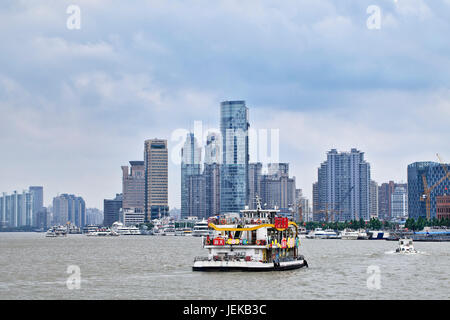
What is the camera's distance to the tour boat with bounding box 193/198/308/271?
7125cm

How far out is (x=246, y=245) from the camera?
7169 centimetres

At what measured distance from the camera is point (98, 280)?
70.2 m

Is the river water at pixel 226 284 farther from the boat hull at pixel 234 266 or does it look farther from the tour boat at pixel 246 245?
the tour boat at pixel 246 245

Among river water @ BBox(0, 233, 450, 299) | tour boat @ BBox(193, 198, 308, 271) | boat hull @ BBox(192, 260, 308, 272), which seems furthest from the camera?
tour boat @ BBox(193, 198, 308, 271)

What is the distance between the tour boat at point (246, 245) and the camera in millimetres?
71250

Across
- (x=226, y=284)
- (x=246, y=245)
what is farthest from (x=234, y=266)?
(x=226, y=284)

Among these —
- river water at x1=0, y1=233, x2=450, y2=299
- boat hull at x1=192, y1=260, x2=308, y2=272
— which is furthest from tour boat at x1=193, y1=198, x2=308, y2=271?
river water at x1=0, y1=233, x2=450, y2=299

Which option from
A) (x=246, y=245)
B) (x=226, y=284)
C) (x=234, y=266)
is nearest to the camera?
(x=226, y=284)

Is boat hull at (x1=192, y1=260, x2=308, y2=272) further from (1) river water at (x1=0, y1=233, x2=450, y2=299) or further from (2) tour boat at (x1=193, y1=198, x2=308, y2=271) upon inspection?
(1) river water at (x1=0, y1=233, x2=450, y2=299)

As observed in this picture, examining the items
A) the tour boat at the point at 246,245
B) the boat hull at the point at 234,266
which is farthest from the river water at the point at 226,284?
the tour boat at the point at 246,245

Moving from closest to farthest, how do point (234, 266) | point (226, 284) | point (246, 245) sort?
point (226, 284)
point (234, 266)
point (246, 245)

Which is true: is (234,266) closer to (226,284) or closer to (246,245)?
(246,245)
